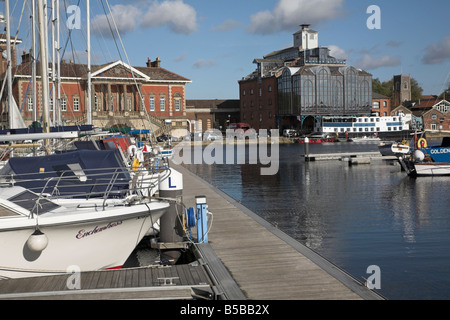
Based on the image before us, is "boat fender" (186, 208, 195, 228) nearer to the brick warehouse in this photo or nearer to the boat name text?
the boat name text

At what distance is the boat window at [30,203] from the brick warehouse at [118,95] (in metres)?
56.8

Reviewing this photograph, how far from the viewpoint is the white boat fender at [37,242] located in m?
10.2

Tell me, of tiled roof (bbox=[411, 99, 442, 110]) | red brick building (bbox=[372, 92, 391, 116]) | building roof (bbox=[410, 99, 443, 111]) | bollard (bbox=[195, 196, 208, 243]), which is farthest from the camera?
tiled roof (bbox=[411, 99, 442, 110])

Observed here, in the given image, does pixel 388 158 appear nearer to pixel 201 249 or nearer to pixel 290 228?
pixel 290 228

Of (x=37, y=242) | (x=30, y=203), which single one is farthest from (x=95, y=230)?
(x=30, y=203)

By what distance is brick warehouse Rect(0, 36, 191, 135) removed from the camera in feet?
230

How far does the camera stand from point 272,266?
10.9 metres

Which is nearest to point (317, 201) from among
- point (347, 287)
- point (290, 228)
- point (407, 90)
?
point (290, 228)

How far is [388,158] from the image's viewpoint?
145 feet

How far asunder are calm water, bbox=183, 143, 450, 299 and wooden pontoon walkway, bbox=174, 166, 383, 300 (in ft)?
4.77

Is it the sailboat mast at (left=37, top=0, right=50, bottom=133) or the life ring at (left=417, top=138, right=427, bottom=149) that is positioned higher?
the sailboat mast at (left=37, top=0, right=50, bottom=133)

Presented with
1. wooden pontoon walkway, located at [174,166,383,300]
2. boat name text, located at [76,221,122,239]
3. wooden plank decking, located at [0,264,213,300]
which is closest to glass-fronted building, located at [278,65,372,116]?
wooden pontoon walkway, located at [174,166,383,300]

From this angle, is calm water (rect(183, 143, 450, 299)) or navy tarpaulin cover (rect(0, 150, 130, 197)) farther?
navy tarpaulin cover (rect(0, 150, 130, 197))

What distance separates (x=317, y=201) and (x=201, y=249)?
12605mm
